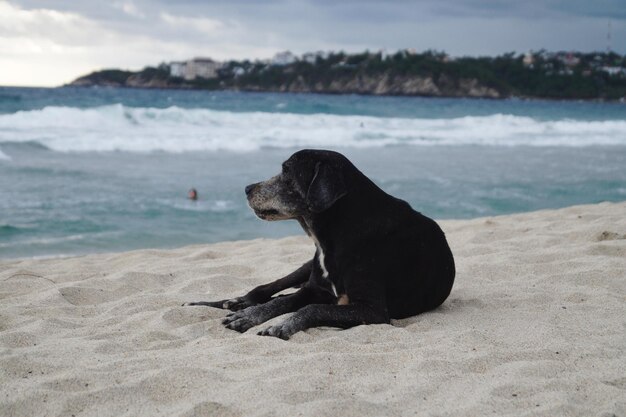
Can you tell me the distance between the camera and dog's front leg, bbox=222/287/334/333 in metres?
5.27

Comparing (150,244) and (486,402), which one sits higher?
(486,402)

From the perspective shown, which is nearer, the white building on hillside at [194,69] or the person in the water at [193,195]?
the person in the water at [193,195]

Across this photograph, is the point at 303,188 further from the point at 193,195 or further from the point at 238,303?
the point at 193,195

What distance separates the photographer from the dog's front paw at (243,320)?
17.2ft

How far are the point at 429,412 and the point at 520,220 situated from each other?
705 cm

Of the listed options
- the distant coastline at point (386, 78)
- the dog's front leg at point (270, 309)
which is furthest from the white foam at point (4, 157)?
the distant coastline at point (386, 78)

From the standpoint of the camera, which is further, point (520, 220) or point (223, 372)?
point (520, 220)

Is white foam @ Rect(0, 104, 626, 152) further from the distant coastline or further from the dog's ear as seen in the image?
the distant coastline

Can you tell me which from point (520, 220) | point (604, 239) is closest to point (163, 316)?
point (604, 239)

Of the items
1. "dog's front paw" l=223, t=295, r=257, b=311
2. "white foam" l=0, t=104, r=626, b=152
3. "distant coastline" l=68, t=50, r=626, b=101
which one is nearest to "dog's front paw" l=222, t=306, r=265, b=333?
"dog's front paw" l=223, t=295, r=257, b=311

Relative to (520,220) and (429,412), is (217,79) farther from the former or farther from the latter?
(429,412)

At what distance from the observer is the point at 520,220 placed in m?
10.3

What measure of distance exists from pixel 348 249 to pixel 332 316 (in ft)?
1.60

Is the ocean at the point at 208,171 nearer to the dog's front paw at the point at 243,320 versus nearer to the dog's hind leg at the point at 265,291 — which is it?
the dog's hind leg at the point at 265,291
